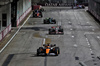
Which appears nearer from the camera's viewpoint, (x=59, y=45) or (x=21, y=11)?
(x=59, y=45)

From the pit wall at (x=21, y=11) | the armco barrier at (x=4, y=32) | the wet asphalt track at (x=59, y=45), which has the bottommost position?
the wet asphalt track at (x=59, y=45)

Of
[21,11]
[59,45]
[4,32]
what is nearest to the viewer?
[59,45]

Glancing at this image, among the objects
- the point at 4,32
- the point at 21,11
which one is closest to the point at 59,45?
the point at 4,32

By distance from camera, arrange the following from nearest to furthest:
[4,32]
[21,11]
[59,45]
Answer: [59,45], [4,32], [21,11]

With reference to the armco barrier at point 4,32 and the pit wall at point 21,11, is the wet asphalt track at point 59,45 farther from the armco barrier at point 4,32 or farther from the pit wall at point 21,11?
the pit wall at point 21,11

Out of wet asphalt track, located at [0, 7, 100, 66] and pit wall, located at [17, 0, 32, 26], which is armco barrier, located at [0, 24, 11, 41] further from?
pit wall, located at [17, 0, 32, 26]

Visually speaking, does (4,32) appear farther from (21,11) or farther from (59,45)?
(21,11)

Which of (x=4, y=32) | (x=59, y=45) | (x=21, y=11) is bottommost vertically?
(x=59, y=45)

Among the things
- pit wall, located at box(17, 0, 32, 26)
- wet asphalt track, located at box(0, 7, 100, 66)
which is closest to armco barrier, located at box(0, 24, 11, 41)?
wet asphalt track, located at box(0, 7, 100, 66)

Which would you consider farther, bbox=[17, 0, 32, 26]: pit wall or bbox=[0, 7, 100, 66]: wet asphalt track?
bbox=[17, 0, 32, 26]: pit wall

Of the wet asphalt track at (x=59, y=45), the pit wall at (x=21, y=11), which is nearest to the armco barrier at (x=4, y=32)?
the wet asphalt track at (x=59, y=45)

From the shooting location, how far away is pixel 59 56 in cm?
3519

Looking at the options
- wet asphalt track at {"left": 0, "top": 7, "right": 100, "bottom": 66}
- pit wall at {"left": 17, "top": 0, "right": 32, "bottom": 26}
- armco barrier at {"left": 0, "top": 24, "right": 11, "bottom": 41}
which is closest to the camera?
wet asphalt track at {"left": 0, "top": 7, "right": 100, "bottom": 66}

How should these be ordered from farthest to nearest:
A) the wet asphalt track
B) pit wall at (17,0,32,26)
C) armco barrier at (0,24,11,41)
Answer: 1. pit wall at (17,0,32,26)
2. armco barrier at (0,24,11,41)
3. the wet asphalt track
